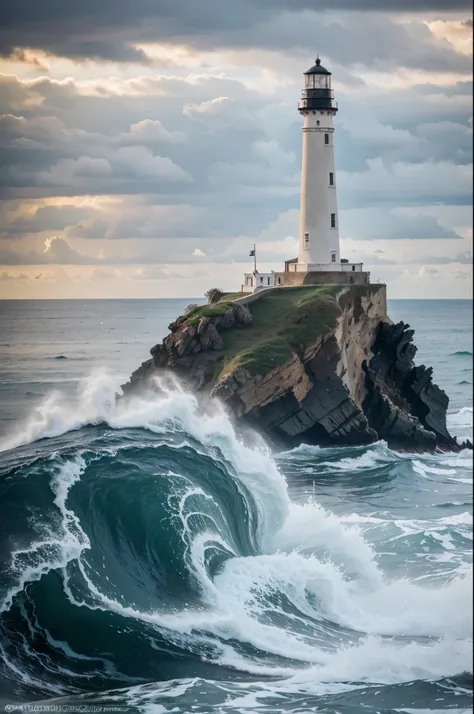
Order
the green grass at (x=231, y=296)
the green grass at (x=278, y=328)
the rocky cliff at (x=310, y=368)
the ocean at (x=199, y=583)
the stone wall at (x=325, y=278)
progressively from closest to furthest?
the ocean at (x=199, y=583) < the rocky cliff at (x=310, y=368) < the green grass at (x=278, y=328) < the green grass at (x=231, y=296) < the stone wall at (x=325, y=278)

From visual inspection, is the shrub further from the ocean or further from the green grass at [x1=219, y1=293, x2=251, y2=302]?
the ocean

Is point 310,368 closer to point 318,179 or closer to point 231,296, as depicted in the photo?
point 231,296

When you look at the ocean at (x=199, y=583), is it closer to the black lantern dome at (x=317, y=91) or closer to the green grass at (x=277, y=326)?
the green grass at (x=277, y=326)

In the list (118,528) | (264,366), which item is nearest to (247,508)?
(118,528)

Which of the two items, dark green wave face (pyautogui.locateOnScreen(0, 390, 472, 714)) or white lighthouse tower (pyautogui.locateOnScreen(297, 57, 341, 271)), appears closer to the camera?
dark green wave face (pyautogui.locateOnScreen(0, 390, 472, 714))

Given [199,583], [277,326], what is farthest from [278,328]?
[199,583]

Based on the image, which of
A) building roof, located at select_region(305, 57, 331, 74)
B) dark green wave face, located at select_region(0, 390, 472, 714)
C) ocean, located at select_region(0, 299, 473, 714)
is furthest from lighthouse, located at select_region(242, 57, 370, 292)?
dark green wave face, located at select_region(0, 390, 472, 714)

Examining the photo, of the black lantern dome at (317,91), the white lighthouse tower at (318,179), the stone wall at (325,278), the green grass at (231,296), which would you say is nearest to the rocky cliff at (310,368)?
the green grass at (231,296)

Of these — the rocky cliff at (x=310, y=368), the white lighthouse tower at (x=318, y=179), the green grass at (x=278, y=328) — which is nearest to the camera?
the rocky cliff at (x=310, y=368)
